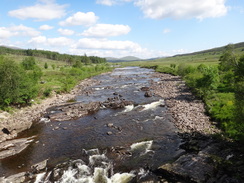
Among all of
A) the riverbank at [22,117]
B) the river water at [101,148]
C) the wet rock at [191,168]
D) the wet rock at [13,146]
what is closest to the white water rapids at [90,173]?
the river water at [101,148]

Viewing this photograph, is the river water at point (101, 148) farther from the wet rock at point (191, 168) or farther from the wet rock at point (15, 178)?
the wet rock at point (191, 168)

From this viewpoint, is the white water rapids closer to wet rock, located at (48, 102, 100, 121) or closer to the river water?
the river water

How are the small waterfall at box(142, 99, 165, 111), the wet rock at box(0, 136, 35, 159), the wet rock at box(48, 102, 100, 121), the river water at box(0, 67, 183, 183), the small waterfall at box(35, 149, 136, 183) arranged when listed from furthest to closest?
the small waterfall at box(142, 99, 165, 111), the wet rock at box(48, 102, 100, 121), the wet rock at box(0, 136, 35, 159), the river water at box(0, 67, 183, 183), the small waterfall at box(35, 149, 136, 183)

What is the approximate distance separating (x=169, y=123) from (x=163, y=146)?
8.33 meters

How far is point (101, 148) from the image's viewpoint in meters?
24.0

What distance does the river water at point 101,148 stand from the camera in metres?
18.9

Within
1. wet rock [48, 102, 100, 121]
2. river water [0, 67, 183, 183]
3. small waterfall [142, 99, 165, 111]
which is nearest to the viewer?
river water [0, 67, 183, 183]

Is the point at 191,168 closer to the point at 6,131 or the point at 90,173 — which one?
the point at 90,173

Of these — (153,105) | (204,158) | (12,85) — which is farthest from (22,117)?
(204,158)

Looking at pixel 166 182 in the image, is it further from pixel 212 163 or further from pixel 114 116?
pixel 114 116

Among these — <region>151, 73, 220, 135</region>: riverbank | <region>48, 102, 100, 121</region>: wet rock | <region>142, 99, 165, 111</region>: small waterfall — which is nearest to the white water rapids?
<region>151, 73, 220, 135</region>: riverbank

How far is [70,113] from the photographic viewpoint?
127 feet

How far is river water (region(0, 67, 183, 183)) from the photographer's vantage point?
18875mm

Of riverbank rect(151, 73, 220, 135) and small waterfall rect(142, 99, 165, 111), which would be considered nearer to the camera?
riverbank rect(151, 73, 220, 135)
